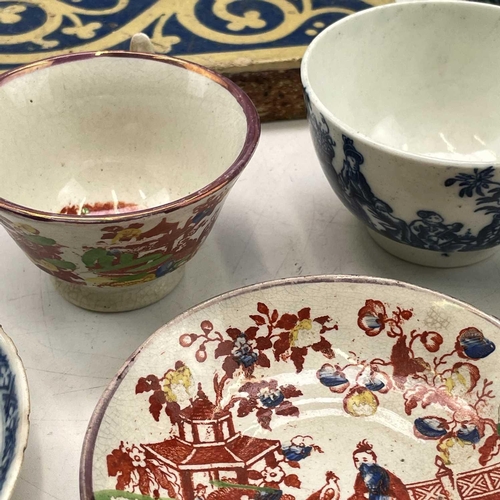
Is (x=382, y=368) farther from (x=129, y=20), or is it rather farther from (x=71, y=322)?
(x=129, y=20)

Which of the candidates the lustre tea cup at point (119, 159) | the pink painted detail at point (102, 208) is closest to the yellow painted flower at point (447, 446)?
the lustre tea cup at point (119, 159)

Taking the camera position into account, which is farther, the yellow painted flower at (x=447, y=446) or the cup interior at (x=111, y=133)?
the cup interior at (x=111, y=133)

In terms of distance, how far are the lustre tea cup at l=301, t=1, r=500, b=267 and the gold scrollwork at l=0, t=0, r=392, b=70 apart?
0.77 ft

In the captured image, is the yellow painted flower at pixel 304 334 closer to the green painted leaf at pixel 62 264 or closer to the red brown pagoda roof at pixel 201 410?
the red brown pagoda roof at pixel 201 410

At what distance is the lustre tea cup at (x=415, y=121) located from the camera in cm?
55

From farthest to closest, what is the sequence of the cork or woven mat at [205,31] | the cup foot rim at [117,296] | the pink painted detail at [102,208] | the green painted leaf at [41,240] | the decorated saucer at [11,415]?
the cork or woven mat at [205,31] < the pink painted detail at [102,208] < the cup foot rim at [117,296] < the green painted leaf at [41,240] < the decorated saucer at [11,415]

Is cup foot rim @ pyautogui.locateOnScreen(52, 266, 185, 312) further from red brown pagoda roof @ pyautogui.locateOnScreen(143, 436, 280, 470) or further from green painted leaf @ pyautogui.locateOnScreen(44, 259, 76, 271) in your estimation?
red brown pagoda roof @ pyautogui.locateOnScreen(143, 436, 280, 470)

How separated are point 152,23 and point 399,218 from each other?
636 mm

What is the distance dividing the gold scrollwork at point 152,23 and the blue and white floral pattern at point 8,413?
604mm

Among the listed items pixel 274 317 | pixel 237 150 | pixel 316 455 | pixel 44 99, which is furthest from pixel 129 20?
pixel 316 455

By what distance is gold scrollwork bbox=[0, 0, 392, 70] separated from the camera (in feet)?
3.19

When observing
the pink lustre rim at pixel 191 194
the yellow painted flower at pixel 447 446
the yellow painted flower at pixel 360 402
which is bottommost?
the yellow painted flower at pixel 447 446

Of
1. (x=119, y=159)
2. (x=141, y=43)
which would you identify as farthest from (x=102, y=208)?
(x=141, y=43)

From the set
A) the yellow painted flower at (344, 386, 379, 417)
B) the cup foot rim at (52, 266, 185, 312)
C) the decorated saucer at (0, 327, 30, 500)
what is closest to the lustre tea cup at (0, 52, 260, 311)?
the cup foot rim at (52, 266, 185, 312)
